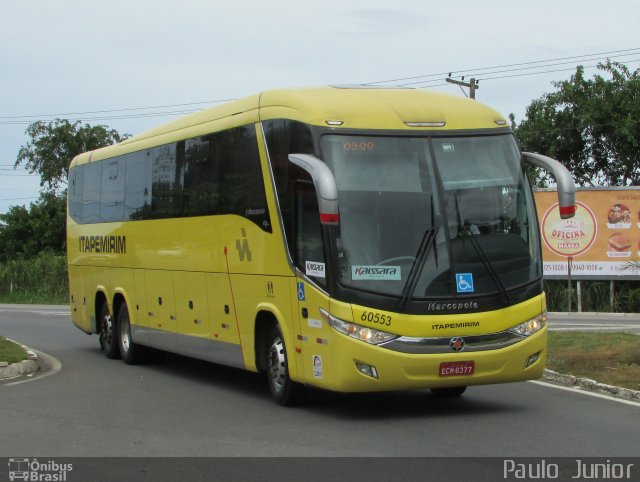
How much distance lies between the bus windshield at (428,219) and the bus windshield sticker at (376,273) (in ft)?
0.03

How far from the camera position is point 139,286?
1664 centimetres

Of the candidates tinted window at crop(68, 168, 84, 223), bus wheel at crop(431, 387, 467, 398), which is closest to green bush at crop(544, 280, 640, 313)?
tinted window at crop(68, 168, 84, 223)

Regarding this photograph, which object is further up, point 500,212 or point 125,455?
point 500,212

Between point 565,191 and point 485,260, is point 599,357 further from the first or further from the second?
point 485,260

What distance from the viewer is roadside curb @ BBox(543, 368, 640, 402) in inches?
470

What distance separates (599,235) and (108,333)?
16004 millimetres

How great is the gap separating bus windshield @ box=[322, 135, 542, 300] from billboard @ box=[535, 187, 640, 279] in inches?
731

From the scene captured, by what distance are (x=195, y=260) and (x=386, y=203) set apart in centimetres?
432

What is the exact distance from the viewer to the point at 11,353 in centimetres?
1634

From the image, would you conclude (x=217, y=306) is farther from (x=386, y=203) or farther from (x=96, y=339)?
(x=96, y=339)

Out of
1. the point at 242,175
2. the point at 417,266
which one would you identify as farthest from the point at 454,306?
the point at 242,175

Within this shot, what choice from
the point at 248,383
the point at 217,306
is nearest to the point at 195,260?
the point at 217,306

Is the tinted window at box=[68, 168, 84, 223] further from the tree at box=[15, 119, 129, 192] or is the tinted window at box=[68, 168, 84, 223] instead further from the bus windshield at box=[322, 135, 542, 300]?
the tree at box=[15, 119, 129, 192]

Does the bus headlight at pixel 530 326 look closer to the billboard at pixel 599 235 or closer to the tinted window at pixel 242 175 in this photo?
the tinted window at pixel 242 175
